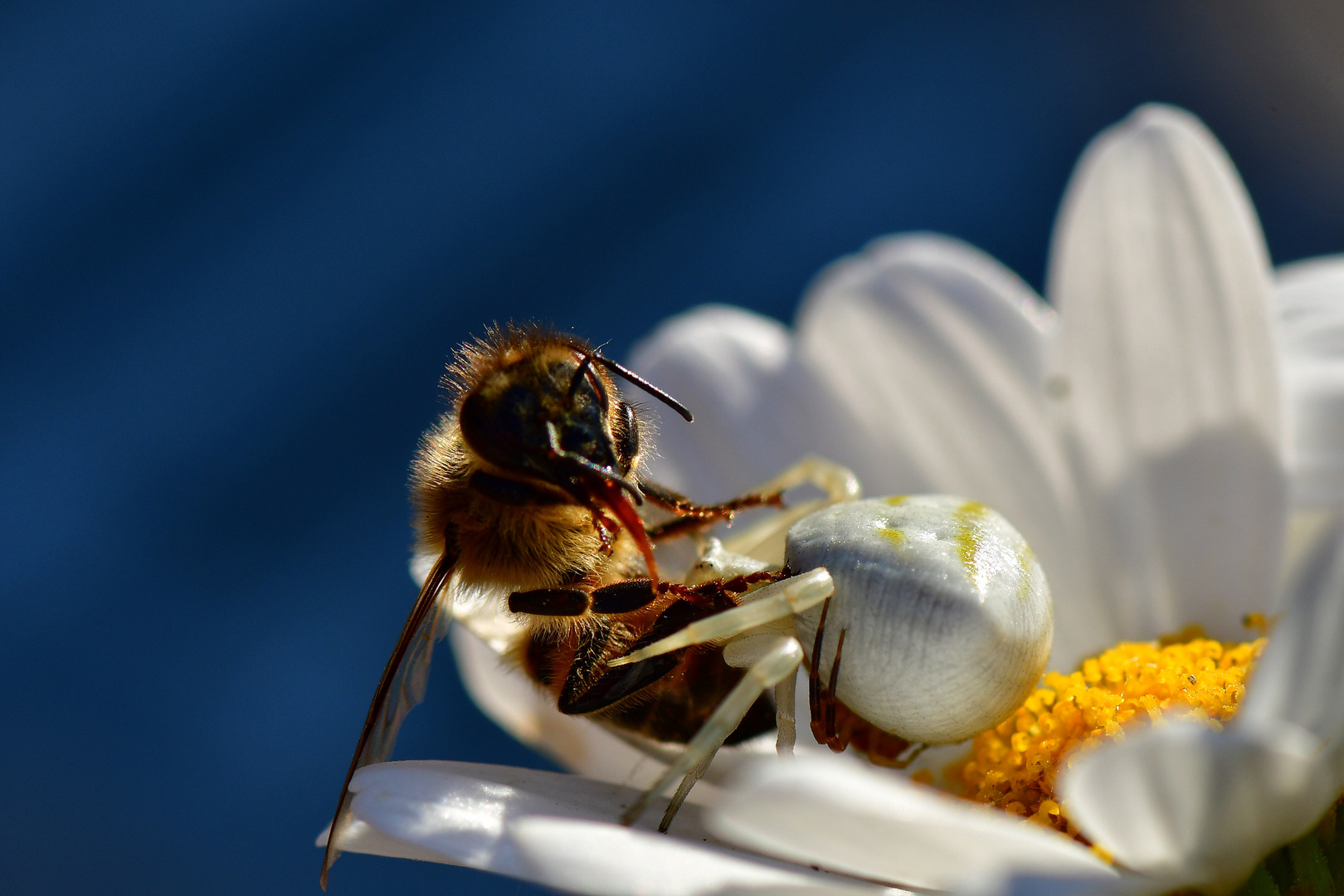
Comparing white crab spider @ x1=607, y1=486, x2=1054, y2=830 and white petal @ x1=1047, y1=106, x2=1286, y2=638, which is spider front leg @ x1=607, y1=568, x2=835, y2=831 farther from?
white petal @ x1=1047, y1=106, x2=1286, y2=638

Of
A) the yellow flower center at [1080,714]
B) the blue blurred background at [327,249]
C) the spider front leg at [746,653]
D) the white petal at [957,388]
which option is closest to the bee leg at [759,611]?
the spider front leg at [746,653]

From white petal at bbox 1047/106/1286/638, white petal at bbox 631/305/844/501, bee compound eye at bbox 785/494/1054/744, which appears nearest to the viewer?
bee compound eye at bbox 785/494/1054/744

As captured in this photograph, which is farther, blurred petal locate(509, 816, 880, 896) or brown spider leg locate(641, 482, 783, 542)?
brown spider leg locate(641, 482, 783, 542)

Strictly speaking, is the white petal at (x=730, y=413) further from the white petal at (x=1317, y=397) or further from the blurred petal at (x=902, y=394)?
the white petal at (x=1317, y=397)

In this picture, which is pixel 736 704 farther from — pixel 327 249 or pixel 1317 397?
pixel 327 249

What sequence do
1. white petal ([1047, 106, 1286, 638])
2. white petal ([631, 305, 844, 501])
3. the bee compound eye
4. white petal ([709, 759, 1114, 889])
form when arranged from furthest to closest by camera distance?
white petal ([631, 305, 844, 501])
white petal ([1047, 106, 1286, 638])
the bee compound eye
white petal ([709, 759, 1114, 889])

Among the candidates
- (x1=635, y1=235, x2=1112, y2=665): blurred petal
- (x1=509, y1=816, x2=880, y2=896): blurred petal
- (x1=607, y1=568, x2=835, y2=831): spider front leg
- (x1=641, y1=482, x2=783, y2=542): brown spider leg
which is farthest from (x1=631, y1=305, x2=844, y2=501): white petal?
(x1=509, y1=816, x2=880, y2=896): blurred petal

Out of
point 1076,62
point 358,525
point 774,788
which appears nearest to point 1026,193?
point 1076,62

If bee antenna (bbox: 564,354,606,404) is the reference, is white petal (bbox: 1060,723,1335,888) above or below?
below
